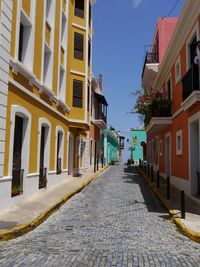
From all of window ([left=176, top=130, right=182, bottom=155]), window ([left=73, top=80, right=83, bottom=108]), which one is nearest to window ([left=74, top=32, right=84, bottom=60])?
window ([left=73, top=80, right=83, bottom=108])

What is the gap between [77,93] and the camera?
18938 mm

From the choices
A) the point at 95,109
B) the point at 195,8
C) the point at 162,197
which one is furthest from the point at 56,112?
the point at 95,109

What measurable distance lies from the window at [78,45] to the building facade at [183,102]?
15.6ft

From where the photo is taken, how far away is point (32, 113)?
11.5m

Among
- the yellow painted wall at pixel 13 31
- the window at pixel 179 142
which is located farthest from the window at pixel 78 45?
the yellow painted wall at pixel 13 31

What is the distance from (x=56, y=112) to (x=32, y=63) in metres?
4.03

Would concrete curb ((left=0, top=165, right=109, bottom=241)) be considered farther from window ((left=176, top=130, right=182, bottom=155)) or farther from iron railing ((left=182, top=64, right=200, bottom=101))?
window ((left=176, top=130, right=182, bottom=155))

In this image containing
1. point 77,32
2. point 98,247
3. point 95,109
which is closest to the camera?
point 98,247

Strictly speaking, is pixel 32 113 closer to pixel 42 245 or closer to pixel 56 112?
pixel 56 112

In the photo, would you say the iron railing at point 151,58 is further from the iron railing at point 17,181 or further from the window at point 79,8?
the iron railing at point 17,181

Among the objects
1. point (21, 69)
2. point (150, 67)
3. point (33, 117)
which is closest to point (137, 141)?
point (150, 67)

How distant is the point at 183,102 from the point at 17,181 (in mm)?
6421

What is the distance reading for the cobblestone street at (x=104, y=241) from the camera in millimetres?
5500

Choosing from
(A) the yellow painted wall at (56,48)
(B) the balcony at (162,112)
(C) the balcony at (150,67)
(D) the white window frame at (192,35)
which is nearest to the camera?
(D) the white window frame at (192,35)
